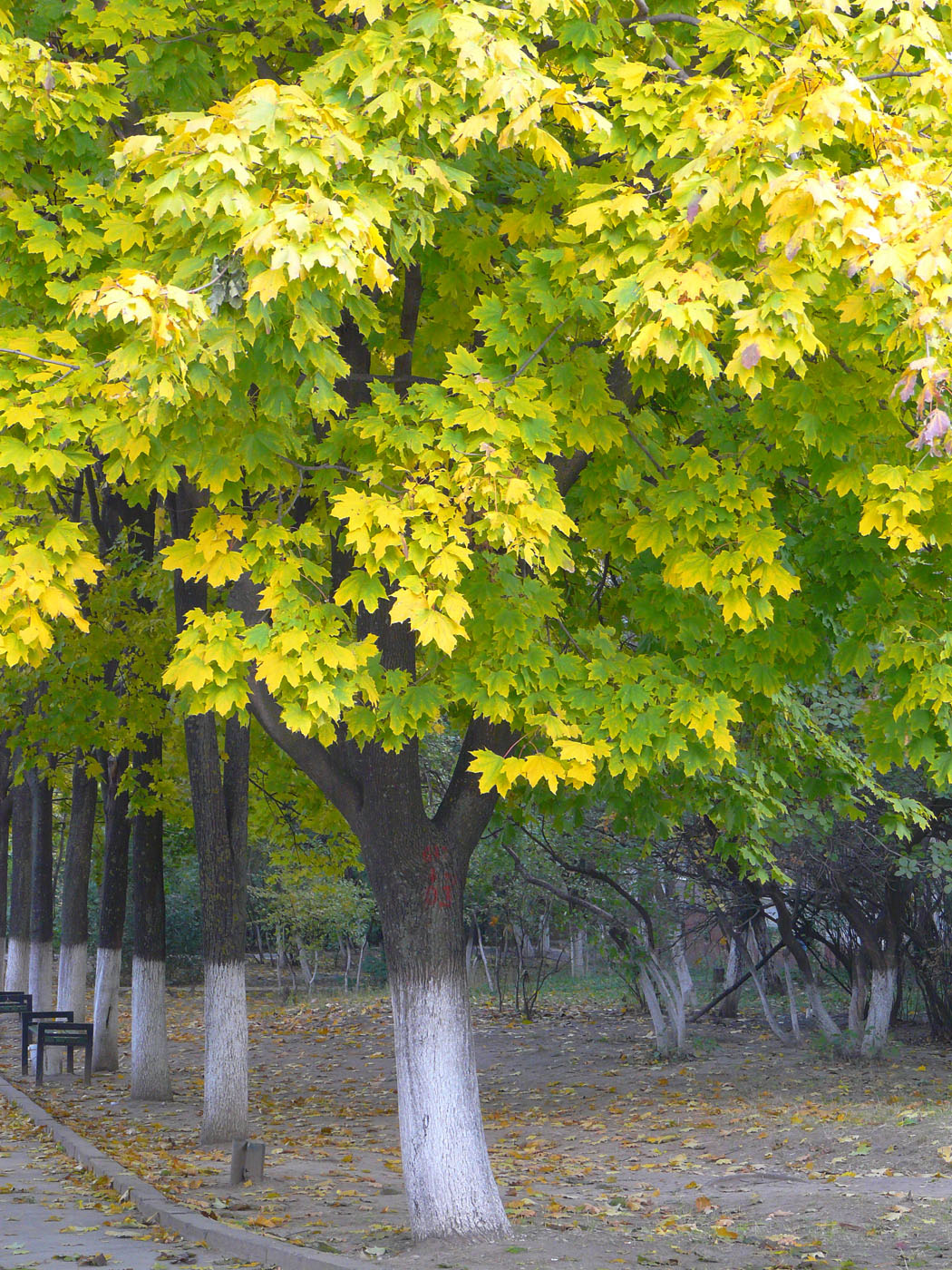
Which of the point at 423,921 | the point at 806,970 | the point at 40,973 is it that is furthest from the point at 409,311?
the point at 40,973

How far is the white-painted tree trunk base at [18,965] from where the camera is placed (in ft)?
72.5

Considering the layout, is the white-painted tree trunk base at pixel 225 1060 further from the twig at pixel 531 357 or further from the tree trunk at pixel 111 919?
the twig at pixel 531 357

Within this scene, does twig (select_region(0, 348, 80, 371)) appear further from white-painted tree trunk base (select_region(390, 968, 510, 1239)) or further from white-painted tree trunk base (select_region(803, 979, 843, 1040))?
white-painted tree trunk base (select_region(803, 979, 843, 1040))

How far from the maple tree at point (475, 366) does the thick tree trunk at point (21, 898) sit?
15672mm

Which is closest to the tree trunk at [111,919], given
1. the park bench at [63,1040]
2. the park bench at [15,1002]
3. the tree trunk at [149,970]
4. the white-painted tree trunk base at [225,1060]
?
the park bench at [63,1040]

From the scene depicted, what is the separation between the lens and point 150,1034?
13586mm

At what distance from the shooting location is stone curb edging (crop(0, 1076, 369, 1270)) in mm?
6703

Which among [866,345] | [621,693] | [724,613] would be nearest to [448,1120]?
[621,693]

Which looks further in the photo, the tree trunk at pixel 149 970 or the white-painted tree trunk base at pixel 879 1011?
the white-painted tree trunk base at pixel 879 1011

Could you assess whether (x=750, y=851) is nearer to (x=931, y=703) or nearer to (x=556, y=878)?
(x=931, y=703)

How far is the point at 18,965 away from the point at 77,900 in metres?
6.57

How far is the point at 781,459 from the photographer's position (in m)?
6.79

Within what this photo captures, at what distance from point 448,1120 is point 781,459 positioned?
4229 millimetres

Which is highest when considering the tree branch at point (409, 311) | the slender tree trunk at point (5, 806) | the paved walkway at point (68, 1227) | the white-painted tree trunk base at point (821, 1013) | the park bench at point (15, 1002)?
the tree branch at point (409, 311)
